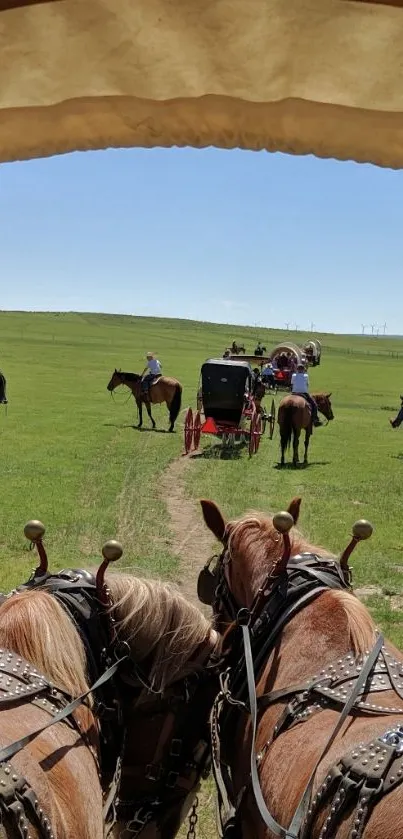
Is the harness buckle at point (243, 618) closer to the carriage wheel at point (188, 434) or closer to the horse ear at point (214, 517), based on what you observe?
the horse ear at point (214, 517)

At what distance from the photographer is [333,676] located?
209 centimetres

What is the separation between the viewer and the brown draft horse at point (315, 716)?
1.62 meters

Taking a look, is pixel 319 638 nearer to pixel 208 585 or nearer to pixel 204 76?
pixel 208 585

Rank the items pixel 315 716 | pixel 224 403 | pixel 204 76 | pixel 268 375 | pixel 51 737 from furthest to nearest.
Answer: pixel 268 375, pixel 224 403, pixel 315 716, pixel 51 737, pixel 204 76

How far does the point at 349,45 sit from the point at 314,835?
183cm

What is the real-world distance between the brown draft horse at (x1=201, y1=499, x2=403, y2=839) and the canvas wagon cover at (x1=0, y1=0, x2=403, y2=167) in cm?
142

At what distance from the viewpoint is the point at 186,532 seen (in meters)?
8.50

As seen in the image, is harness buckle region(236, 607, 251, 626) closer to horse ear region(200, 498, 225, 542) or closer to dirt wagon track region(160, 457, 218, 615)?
horse ear region(200, 498, 225, 542)

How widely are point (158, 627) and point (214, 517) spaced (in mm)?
641

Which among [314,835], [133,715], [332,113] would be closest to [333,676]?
[314,835]

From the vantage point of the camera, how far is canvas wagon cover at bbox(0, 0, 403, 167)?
1.57m

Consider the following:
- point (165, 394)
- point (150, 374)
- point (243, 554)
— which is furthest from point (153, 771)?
point (150, 374)

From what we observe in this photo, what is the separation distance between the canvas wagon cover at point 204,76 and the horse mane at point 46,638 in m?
1.35

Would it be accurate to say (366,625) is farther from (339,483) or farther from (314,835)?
(339,483)
